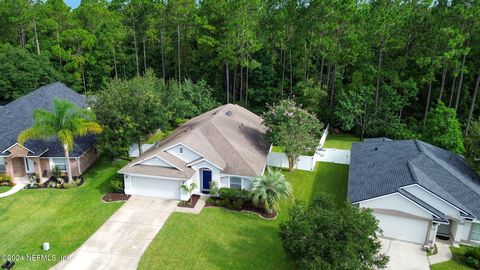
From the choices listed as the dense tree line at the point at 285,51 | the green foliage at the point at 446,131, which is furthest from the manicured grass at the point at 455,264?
the dense tree line at the point at 285,51

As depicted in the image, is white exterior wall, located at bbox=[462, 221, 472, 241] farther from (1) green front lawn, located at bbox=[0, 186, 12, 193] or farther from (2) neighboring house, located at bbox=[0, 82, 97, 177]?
(1) green front lawn, located at bbox=[0, 186, 12, 193]

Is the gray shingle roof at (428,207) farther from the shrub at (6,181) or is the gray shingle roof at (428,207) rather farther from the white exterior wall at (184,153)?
the shrub at (6,181)

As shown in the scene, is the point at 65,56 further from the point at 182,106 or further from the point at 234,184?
the point at 234,184

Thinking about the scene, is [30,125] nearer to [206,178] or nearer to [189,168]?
[189,168]

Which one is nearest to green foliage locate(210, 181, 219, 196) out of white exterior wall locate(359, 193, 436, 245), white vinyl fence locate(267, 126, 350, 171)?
white vinyl fence locate(267, 126, 350, 171)

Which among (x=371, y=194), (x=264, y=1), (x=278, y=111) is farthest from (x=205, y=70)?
(x=371, y=194)

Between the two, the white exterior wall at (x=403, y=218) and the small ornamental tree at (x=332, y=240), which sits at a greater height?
the small ornamental tree at (x=332, y=240)

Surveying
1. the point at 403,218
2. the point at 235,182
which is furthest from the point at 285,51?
the point at 403,218

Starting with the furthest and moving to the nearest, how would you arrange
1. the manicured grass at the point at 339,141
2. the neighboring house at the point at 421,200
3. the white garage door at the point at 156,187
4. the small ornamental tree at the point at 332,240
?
1. the manicured grass at the point at 339,141
2. the white garage door at the point at 156,187
3. the neighboring house at the point at 421,200
4. the small ornamental tree at the point at 332,240
